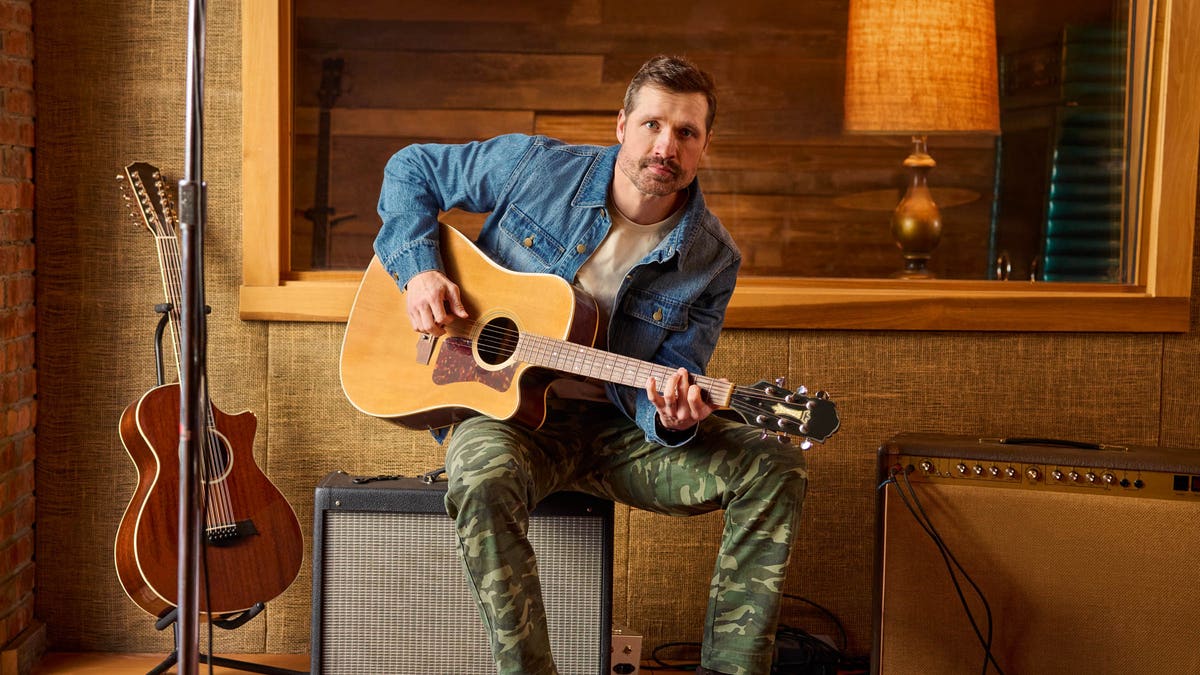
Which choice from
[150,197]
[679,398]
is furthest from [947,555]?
[150,197]

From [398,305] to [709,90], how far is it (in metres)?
0.74

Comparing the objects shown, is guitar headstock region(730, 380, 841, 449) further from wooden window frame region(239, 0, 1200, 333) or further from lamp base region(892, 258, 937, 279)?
lamp base region(892, 258, 937, 279)

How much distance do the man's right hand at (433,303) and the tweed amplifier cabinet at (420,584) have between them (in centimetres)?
32

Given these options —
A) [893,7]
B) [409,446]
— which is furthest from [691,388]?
[893,7]

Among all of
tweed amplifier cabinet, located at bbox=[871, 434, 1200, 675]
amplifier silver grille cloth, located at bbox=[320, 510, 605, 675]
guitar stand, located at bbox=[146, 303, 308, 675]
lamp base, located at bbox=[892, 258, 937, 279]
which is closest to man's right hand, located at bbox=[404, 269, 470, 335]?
amplifier silver grille cloth, located at bbox=[320, 510, 605, 675]

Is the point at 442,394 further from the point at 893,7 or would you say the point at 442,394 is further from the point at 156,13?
the point at 893,7

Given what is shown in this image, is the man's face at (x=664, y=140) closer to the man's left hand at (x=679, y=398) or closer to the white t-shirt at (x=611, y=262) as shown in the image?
the white t-shirt at (x=611, y=262)

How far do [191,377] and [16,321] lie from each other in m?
1.36

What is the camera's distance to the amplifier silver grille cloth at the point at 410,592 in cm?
209

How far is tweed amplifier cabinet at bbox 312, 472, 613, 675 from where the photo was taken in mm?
2090

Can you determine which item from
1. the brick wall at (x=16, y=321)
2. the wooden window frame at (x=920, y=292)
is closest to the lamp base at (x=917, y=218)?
the wooden window frame at (x=920, y=292)

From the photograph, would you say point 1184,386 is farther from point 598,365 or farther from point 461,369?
point 461,369

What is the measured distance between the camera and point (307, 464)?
260cm

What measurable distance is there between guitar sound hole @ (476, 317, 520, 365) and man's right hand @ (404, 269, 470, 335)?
0.05m
